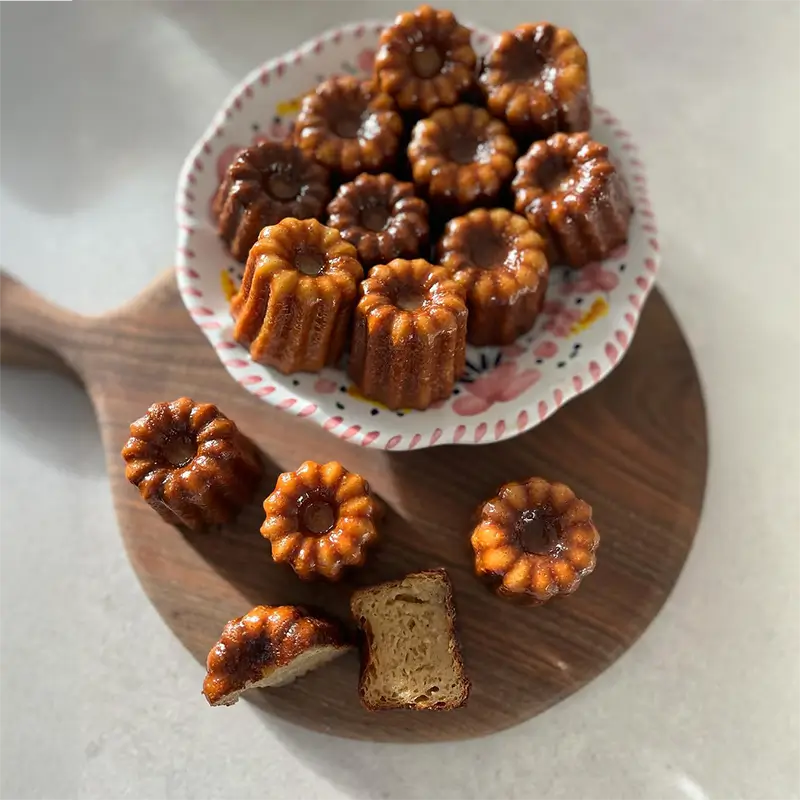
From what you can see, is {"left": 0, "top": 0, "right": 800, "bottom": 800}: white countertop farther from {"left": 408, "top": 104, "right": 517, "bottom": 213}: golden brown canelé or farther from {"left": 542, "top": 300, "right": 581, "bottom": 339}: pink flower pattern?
{"left": 408, "top": 104, "right": 517, "bottom": 213}: golden brown canelé

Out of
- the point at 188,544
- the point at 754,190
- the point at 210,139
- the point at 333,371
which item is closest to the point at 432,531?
the point at 333,371

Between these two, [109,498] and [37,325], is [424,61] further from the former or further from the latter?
[109,498]

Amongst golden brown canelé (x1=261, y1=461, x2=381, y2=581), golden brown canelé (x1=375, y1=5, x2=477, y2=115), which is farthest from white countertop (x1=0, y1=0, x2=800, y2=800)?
golden brown canelé (x1=375, y1=5, x2=477, y2=115)

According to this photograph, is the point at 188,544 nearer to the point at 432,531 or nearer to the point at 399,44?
the point at 432,531

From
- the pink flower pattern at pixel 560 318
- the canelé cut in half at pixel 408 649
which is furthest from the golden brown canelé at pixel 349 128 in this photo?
the canelé cut in half at pixel 408 649

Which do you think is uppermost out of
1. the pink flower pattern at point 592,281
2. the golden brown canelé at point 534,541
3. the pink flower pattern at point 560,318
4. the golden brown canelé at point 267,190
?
the golden brown canelé at point 267,190

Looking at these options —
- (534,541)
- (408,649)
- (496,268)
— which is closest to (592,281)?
(496,268)

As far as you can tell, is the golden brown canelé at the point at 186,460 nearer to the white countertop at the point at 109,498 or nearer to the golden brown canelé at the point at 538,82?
the white countertop at the point at 109,498
